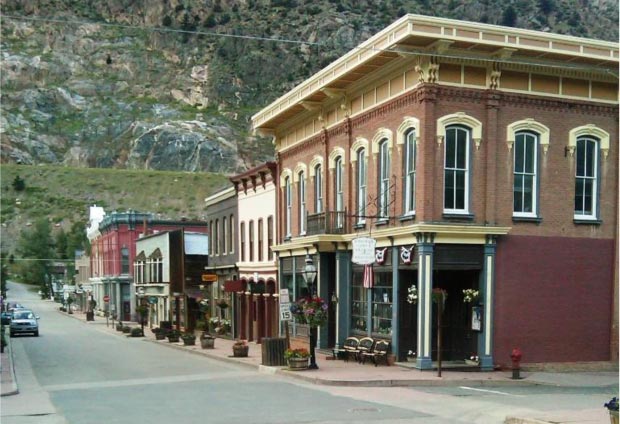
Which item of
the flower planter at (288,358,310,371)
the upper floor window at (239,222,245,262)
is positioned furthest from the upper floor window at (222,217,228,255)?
the flower planter at (288,358,310,371)

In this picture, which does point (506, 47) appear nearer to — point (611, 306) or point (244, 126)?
point (611, 306)

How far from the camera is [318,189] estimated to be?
1227 inches

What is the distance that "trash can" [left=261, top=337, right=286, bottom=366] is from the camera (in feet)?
83.8

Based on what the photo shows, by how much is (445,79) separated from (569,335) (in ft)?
27.0

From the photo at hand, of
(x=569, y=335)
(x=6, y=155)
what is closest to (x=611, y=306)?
(x=569, y=335)

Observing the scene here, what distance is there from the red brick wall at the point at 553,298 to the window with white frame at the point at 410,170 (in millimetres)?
2745

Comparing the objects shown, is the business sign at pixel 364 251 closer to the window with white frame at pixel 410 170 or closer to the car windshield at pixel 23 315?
the window with white frame at pixel 410 170

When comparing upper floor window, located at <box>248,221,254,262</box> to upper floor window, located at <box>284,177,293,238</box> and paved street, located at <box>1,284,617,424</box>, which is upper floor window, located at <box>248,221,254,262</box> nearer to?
upper floor window, located at <box>284,177,293,238</box>

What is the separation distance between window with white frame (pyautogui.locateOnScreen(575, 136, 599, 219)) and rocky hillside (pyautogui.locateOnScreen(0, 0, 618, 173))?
126m

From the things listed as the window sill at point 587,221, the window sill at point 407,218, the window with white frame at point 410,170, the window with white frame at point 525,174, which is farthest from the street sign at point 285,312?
the window sill at point 587,221

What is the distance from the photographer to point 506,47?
22953mm

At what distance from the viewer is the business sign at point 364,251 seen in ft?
79.6

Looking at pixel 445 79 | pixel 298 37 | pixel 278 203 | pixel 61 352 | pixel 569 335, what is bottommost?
pixel 61 352

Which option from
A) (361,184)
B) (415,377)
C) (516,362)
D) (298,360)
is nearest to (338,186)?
(361,184)
